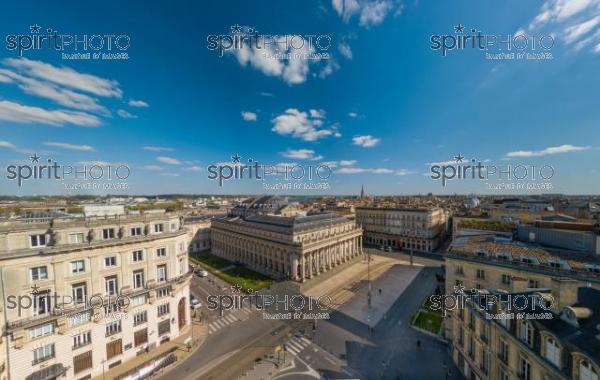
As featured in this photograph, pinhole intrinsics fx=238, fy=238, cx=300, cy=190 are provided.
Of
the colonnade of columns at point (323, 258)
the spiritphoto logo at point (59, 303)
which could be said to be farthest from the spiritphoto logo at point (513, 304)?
the spiritphoto logo at point (59, 303)

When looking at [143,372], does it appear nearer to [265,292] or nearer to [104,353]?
[104,353]

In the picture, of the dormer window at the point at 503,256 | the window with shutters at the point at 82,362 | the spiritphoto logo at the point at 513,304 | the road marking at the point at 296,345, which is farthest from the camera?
the road marking at the point at 296,345

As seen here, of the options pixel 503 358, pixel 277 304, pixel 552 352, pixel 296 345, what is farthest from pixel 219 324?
pixel 552 352

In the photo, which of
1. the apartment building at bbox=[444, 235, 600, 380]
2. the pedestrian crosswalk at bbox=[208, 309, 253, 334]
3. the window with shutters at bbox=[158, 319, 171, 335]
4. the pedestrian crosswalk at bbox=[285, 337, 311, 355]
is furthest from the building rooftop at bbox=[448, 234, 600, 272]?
the window with shutters at bbox=[158, 319, 171, 335]

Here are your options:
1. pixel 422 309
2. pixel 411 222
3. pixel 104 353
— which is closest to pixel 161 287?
pixel 104 353

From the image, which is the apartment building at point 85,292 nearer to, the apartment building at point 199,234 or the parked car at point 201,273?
the parked car at point 201,273
